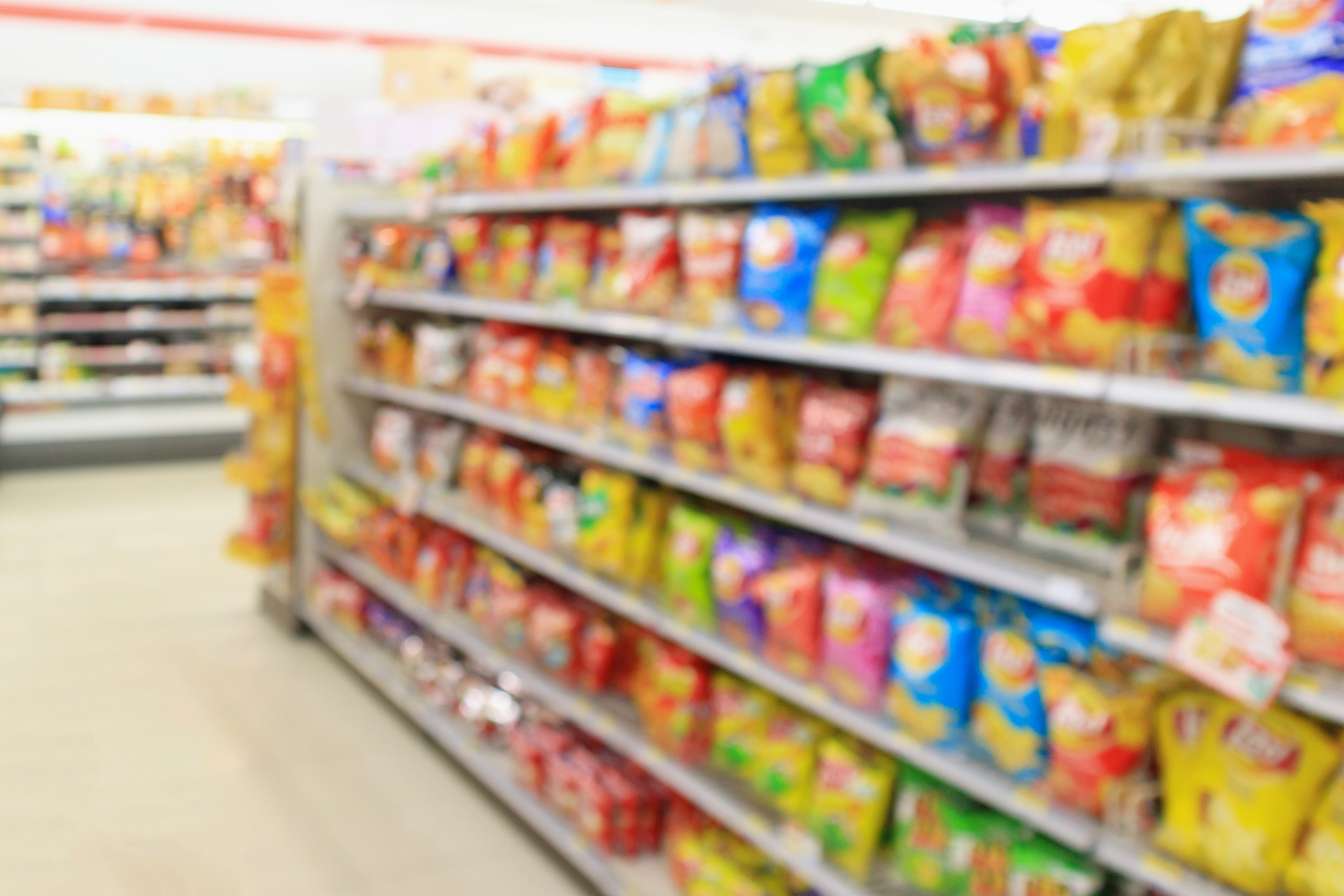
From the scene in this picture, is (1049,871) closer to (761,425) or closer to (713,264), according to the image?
(761,425)

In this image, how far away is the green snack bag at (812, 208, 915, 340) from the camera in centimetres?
259

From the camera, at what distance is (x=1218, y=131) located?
1978mm

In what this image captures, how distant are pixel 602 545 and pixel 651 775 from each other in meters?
0.61

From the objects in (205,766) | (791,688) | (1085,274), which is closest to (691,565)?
(791,688)

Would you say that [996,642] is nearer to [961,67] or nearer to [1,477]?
[961,67]

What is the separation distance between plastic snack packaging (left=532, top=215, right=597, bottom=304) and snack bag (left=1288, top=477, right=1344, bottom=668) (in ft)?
7.21

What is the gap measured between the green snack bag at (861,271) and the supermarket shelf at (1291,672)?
2.76 ft

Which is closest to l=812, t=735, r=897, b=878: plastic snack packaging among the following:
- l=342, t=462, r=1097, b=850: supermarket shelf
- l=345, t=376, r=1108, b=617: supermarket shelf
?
l=342, t=462, r=1097, b=850: supermarket shelf

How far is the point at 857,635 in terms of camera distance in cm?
255

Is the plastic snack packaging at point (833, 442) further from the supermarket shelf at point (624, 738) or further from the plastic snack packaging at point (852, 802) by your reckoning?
the supermarket shelf at point (624, 738)

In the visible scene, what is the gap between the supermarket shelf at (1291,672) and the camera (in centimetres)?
170

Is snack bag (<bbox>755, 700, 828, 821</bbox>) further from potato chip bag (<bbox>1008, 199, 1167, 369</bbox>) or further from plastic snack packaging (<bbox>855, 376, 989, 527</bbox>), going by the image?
potato chip bag (<bbox>1008, 199, 1167, 369</bbox>)

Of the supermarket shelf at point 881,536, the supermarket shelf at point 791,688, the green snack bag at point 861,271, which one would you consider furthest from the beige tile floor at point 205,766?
the green snack bag at point 861,271

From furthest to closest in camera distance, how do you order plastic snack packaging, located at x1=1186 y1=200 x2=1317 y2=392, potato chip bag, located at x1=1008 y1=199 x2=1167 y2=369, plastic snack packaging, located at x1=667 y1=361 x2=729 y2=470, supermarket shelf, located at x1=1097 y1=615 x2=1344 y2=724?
plastic snack packaging, located at x1=667 y1=361 x2=729 y2=470 < potato chip bag, located at x1=1008 y1=199 x2=1167 y2=369 < plastic snack packaging, located at x1=1186 y1=200 x2=1317 y2=392 < supermarket shelf, located at x1=1097 y1=615 x2=1344 y2=724
